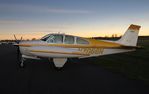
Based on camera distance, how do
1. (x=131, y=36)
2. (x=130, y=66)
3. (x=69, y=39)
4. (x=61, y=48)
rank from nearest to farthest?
1. (x=61, y=48)
2. (x=69, y=39)
3. (x=130, y=66)
4. (x=131, y=36)

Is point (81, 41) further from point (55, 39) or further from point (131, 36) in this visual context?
point (131, 36)

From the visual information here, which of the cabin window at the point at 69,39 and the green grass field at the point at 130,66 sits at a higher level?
the cabin window at the point at 69,39

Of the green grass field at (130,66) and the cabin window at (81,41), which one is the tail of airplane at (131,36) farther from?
the cabin window at (81,41)

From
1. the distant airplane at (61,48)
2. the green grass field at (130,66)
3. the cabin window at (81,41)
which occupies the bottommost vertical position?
the green grass field at (130,66)

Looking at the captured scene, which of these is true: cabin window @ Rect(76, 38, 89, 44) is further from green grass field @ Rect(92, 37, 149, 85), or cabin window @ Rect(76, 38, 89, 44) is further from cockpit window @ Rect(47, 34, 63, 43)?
green grass field @ Rect(92, 37, 149, 85)

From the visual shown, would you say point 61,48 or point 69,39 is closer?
point 61,48

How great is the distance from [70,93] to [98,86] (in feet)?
5.12

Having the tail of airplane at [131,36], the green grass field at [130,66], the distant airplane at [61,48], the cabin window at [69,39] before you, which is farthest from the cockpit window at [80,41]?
the tail of airplane at [131,36]

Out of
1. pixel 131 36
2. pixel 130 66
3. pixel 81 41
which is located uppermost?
pixel 131 36

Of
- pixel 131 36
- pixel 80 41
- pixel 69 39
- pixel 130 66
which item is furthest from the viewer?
pixel 131 36

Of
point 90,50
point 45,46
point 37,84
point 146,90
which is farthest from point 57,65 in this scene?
point 146,90

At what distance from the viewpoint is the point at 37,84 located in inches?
310

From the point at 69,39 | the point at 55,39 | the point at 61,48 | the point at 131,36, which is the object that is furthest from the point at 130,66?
the point at 55,39

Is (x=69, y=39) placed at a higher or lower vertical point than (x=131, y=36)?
lower
